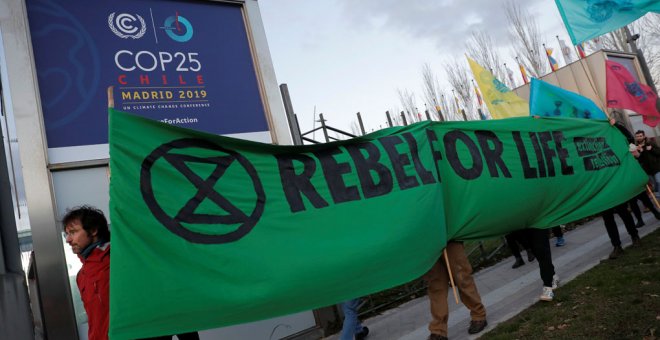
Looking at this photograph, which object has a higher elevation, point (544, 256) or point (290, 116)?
point (290, 116)

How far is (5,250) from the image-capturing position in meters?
2.16

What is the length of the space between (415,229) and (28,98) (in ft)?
14.6

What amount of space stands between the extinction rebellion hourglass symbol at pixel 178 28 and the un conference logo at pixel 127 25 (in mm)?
320

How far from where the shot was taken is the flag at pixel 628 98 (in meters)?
8.21

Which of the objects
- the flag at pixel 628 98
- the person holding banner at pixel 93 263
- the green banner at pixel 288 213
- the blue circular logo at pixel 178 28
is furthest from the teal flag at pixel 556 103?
the person holding banner at pixel 93 263

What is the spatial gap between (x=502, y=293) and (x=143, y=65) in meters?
5.80

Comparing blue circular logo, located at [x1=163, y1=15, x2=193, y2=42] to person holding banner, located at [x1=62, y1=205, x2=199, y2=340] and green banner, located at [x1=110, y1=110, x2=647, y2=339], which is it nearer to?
green banner, located at [x1=110, y1=110, x2=647, y2=339]

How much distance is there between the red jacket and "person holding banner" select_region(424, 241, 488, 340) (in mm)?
3059

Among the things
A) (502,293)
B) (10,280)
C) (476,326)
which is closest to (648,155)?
(502,293)

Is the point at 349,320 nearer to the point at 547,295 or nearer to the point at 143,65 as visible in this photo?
the point at 547,295

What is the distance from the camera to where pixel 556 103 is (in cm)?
727

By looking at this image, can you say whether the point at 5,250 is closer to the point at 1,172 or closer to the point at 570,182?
the point at 1,172

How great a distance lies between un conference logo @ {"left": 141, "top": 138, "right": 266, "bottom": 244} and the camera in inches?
124

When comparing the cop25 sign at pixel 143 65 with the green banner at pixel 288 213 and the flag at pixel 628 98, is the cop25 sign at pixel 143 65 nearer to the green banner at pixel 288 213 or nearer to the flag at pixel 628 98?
the green banner at pixel 288 213
